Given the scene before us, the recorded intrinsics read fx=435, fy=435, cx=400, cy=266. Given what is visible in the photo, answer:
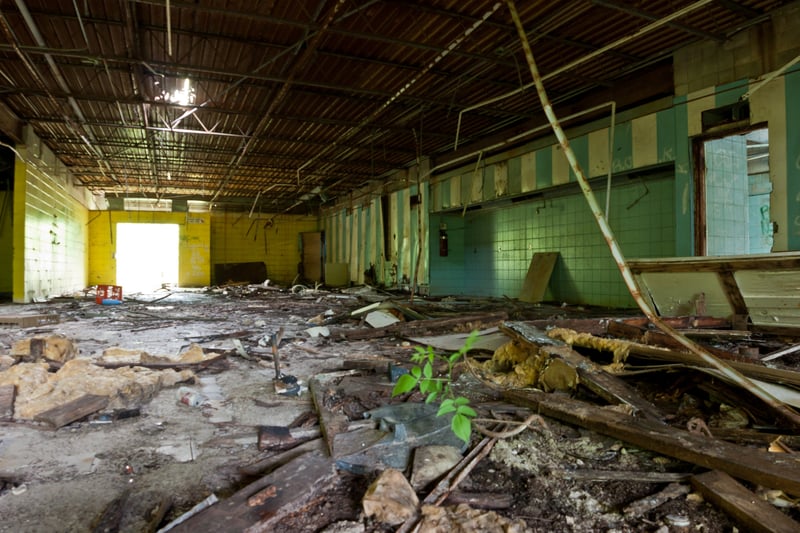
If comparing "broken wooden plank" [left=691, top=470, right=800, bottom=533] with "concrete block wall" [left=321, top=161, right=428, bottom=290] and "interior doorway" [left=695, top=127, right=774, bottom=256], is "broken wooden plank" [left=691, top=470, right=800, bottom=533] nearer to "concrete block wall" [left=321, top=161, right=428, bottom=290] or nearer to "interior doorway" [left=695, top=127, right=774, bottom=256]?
"interior doorway" [left=695, top=127, right=774, bottom=256]

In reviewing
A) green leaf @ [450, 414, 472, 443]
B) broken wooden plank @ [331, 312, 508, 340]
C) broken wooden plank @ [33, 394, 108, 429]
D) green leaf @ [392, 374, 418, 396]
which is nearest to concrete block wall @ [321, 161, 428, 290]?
broken wooden plank @ [331, 312, 508, 340]

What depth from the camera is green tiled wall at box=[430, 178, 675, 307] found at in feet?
26.2

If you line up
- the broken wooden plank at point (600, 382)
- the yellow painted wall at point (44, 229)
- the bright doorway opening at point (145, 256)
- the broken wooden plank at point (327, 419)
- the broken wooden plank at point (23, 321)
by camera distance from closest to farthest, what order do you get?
the broken wooden plank at point (327, 419) < the broken wooden plank at point (600, 382) < the broken wooden plank at point (23, 321) < the yellow painted wall at point (44, 229) < the bright doorway opening at point (145, 256)

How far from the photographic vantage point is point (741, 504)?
5.20 feet

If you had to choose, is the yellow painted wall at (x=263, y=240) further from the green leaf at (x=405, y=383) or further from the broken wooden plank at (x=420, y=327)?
the green leaf at (x=405, y=383)

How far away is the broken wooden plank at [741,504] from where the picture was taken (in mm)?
1464

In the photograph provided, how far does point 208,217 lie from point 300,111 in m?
13.4

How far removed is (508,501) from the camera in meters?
1.78

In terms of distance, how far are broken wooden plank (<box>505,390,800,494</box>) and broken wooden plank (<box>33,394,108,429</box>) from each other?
2845 mm

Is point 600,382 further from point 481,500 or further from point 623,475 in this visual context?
point 481,500

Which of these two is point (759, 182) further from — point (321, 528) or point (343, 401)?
point (321, 528)

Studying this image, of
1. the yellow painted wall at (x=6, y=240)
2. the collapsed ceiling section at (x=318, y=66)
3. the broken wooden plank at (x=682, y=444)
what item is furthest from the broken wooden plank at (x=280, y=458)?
the yellow painted wall at (x=6, y=240)

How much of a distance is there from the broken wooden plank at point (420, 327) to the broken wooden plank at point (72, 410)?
3260 millimetres

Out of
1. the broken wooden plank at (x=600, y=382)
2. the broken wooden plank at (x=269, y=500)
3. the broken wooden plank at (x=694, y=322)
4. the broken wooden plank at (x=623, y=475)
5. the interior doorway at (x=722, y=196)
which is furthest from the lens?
the interior doorway at (x=722, y=196)
